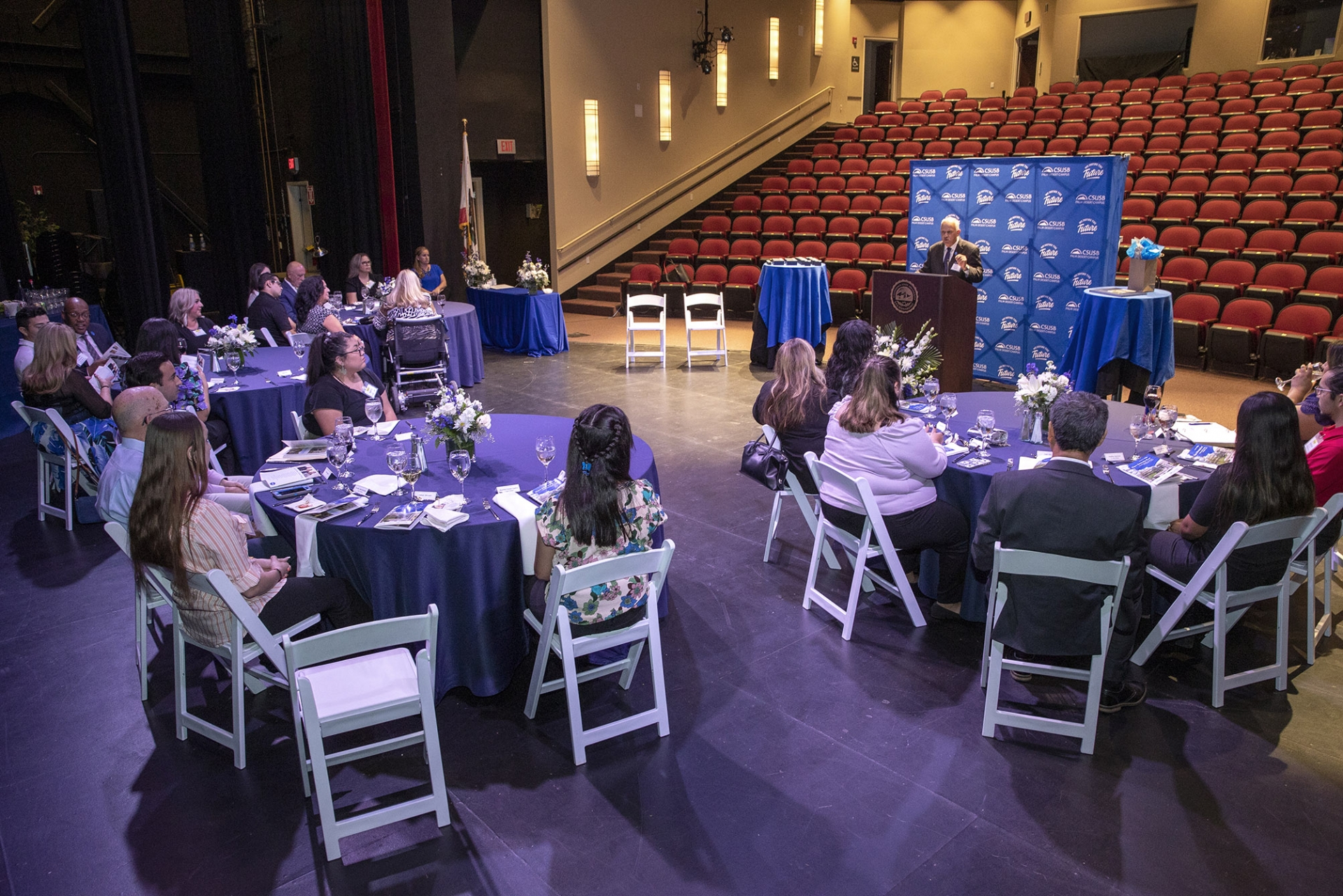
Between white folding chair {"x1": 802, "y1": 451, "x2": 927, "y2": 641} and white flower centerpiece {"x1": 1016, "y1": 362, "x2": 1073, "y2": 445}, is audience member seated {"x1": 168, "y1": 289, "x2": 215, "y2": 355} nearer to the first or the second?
white folding chair {"x1": 802, "y1": 451, "x2": 927, "y2": 641}

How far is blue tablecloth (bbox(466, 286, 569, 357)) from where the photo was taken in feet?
31.3

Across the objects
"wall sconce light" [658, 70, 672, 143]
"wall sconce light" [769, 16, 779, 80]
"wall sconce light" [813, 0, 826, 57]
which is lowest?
"wall sconce light" [658, 70, 672, 143]

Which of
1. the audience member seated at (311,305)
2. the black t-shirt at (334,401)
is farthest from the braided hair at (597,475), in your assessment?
the audience member seated at (311,305)

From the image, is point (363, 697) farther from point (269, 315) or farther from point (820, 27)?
point (820, 27)

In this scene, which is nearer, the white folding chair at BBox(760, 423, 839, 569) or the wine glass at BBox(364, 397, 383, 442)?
the wine glass at BBox(364, 397, 383, 442)

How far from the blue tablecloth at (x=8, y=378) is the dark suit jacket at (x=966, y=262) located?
7.05 meters

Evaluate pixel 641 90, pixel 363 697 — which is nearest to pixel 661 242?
pixel 641 90

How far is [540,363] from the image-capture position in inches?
362

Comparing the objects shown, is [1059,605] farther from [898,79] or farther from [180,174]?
[898,79]

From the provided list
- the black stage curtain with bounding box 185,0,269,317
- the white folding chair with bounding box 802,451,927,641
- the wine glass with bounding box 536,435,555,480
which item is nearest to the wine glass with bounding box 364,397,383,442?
the wine glass with bounding box 536,435,555,480

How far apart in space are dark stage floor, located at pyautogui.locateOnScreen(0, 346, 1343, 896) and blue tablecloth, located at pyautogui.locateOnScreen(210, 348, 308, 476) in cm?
167

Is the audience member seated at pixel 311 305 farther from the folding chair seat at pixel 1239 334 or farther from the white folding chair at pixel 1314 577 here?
the folding chair seat at pixel 1239 334

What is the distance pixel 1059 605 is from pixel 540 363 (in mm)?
7098

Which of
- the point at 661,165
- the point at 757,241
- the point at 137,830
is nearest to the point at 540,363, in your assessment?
the point at 757,241
